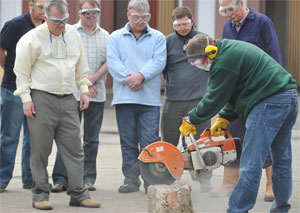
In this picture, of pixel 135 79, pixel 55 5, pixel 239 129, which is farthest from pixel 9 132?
pixel 239 129

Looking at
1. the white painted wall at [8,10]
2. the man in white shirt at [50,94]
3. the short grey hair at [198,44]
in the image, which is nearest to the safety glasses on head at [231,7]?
the short grey hair at [198,44]

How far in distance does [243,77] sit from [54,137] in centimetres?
189

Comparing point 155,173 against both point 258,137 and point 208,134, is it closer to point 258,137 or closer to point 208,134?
point 208,134

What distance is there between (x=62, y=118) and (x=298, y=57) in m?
17.4

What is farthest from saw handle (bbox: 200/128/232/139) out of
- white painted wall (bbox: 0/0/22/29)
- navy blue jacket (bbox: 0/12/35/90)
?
white painted wall (bbox: 0/0/22/29)

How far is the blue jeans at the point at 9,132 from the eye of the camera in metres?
6.60

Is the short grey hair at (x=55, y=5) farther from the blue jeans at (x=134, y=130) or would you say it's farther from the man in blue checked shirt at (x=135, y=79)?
the blue jeans at (x=134, y=130)

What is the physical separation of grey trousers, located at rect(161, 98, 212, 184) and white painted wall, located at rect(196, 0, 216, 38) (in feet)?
33.0

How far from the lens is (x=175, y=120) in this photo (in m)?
6.88

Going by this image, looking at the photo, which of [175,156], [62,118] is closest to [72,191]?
[62,118]

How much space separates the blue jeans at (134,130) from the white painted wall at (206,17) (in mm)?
10188

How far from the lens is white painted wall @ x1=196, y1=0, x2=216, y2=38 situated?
16.8m

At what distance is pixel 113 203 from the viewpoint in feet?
20.4

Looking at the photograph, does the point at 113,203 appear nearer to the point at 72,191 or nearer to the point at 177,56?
the point at 72,191
